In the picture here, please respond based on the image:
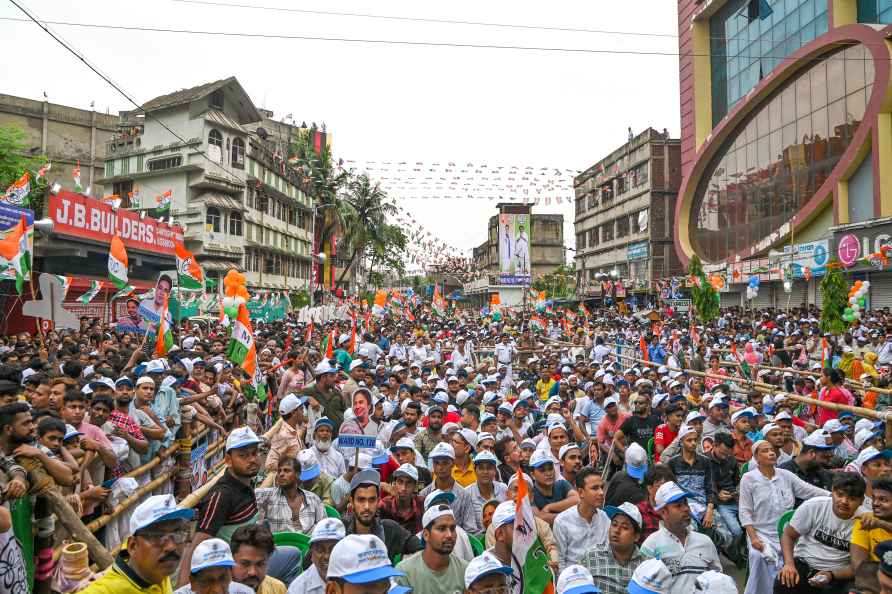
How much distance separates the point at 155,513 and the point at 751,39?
154 ft

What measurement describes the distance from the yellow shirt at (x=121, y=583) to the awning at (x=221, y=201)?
38.2 m

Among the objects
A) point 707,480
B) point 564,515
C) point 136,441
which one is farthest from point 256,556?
point 707,480

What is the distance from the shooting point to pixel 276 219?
48.1 meters

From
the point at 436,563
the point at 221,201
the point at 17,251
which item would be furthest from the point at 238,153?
the point at 436,563

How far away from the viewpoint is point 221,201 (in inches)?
1540

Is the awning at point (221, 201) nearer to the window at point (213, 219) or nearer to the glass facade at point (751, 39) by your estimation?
the window at point (213, 219)

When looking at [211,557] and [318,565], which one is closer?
[211,557]

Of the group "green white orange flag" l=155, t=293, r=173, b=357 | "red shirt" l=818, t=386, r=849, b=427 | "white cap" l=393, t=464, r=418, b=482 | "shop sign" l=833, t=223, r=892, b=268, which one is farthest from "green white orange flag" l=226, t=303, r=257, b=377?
"shop sign" l=833, t=223, r=892, b=268

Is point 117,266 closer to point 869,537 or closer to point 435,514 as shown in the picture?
point 435,514

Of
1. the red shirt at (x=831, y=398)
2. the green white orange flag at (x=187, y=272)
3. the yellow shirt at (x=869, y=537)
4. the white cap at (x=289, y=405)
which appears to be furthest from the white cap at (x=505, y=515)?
the green white orange flag at (x=187, y=272)

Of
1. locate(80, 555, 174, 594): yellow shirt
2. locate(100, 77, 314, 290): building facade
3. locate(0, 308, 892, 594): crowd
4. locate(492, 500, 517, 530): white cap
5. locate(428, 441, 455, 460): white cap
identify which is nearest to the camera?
locate(80, 555, 174, 594): yellow shirt

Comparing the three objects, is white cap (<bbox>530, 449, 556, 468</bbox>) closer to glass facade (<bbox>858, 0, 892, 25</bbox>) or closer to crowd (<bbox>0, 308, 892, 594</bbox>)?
crowd (<bbox>0, 308, 892, 594</bbox>)

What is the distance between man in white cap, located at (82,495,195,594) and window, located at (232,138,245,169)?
4088cm

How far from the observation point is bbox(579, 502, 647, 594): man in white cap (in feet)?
13.5
